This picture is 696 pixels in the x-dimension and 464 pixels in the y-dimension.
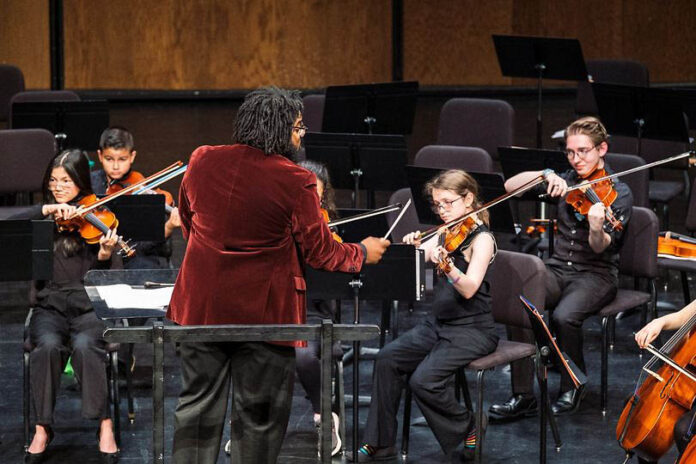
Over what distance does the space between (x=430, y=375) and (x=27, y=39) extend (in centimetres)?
802

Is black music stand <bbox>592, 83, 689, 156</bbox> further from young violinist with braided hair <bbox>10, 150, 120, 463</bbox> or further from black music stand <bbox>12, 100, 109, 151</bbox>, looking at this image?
young violinist with braided hair <bbox>10, 150, 120, 463</bbox>

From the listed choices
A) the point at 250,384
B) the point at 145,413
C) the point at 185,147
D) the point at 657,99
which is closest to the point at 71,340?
the point at 145,413

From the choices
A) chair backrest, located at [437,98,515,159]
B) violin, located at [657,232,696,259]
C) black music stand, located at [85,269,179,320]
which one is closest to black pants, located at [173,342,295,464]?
black music stand, located at [85,269,179,320]

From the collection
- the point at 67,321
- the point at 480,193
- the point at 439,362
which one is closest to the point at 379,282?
the point at 439,362

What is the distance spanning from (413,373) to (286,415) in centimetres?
105

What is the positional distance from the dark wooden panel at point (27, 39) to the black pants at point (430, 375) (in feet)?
25.3

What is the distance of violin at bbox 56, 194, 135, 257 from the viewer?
14.9 feet

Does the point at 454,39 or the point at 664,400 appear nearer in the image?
the point at 664,400

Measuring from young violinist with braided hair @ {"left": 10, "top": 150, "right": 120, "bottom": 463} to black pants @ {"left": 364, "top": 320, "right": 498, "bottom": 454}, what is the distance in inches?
39.7

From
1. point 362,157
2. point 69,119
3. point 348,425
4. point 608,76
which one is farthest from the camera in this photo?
point 608,76

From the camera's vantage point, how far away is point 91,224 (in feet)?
15.0

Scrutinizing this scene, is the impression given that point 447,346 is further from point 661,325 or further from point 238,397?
point 238,397

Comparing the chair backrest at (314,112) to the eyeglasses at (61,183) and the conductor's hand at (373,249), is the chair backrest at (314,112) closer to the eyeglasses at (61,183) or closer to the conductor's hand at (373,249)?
the eyeglasses at (61,183)

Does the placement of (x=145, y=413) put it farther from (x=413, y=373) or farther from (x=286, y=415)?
(x=286, y=415)
